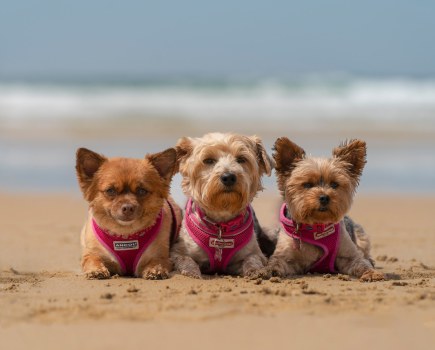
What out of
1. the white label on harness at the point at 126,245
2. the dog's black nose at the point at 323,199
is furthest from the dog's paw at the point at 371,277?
the white label on harness at the point at 126,245

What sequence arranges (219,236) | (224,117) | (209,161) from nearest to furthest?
(209,161) < (219,236) < (224,117)

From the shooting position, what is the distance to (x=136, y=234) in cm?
672

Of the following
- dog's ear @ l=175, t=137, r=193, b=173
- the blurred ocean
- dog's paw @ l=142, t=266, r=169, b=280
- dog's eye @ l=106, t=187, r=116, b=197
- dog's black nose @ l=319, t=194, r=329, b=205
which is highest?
the blurred ocean

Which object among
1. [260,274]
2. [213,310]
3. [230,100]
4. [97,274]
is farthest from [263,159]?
[230,100]

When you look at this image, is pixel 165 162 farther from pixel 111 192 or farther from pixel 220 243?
pixel 220 243

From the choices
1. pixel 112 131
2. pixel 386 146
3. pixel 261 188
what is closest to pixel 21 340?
pixel 261 188

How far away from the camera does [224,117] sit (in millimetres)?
26656

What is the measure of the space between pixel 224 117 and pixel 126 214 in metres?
20.5

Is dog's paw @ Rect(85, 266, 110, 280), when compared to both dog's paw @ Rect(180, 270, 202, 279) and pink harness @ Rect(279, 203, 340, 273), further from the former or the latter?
pink harness @ Rect(279, 203, 340, 273)

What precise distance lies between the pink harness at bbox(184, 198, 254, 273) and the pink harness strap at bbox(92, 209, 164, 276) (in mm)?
356

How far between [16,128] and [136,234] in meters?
17.5

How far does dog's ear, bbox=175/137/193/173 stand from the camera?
6.89 metres

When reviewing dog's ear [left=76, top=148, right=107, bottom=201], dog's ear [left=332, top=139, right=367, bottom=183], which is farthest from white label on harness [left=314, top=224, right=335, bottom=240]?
dog's ear [left=76, top=148, right=107, bottom=201]

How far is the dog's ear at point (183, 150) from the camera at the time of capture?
6895 millimetres
